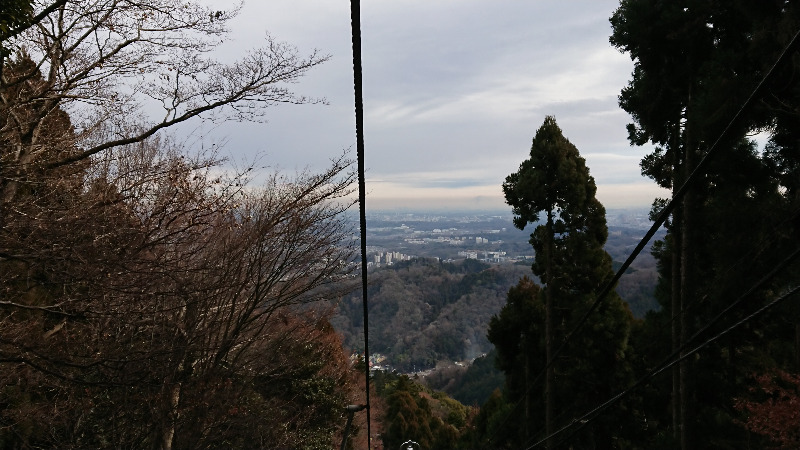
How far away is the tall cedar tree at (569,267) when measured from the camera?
9.66 m

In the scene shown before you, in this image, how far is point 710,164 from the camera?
6.54m

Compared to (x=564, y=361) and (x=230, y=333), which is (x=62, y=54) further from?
(x=564, y=361)

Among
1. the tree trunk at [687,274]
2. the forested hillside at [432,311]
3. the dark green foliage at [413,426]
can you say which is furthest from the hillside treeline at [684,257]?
the forested hillside at [432,311]

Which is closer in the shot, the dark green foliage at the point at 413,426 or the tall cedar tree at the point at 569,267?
the tall cedar tree at the point at 569,267

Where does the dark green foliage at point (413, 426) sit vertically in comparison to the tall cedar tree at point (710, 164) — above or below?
below

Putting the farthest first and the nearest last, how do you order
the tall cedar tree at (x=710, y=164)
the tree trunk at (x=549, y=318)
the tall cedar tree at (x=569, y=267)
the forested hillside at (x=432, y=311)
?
1. the forested hillside at (x=432, y=311)
2. the tree trunk at (x=549, y=318)
3. the tall cedar tree at (x=569, y=267)
4. the tall cedar tree at (x=710, y=164)

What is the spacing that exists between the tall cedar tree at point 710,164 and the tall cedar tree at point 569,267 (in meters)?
0.98

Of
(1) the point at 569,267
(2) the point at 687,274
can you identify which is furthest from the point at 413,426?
(2) the point at 687,274

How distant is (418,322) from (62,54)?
55278mm

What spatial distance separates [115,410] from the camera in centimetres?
558

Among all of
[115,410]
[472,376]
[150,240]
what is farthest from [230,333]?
[472,376]

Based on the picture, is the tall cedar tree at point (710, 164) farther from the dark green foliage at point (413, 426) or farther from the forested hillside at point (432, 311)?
the forested hillside at point (432, 311)

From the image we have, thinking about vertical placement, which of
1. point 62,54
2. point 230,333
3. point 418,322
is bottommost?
point 418,322

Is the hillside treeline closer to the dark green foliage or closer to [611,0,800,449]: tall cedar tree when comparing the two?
[611,0,800,449]: tall cedar tree
